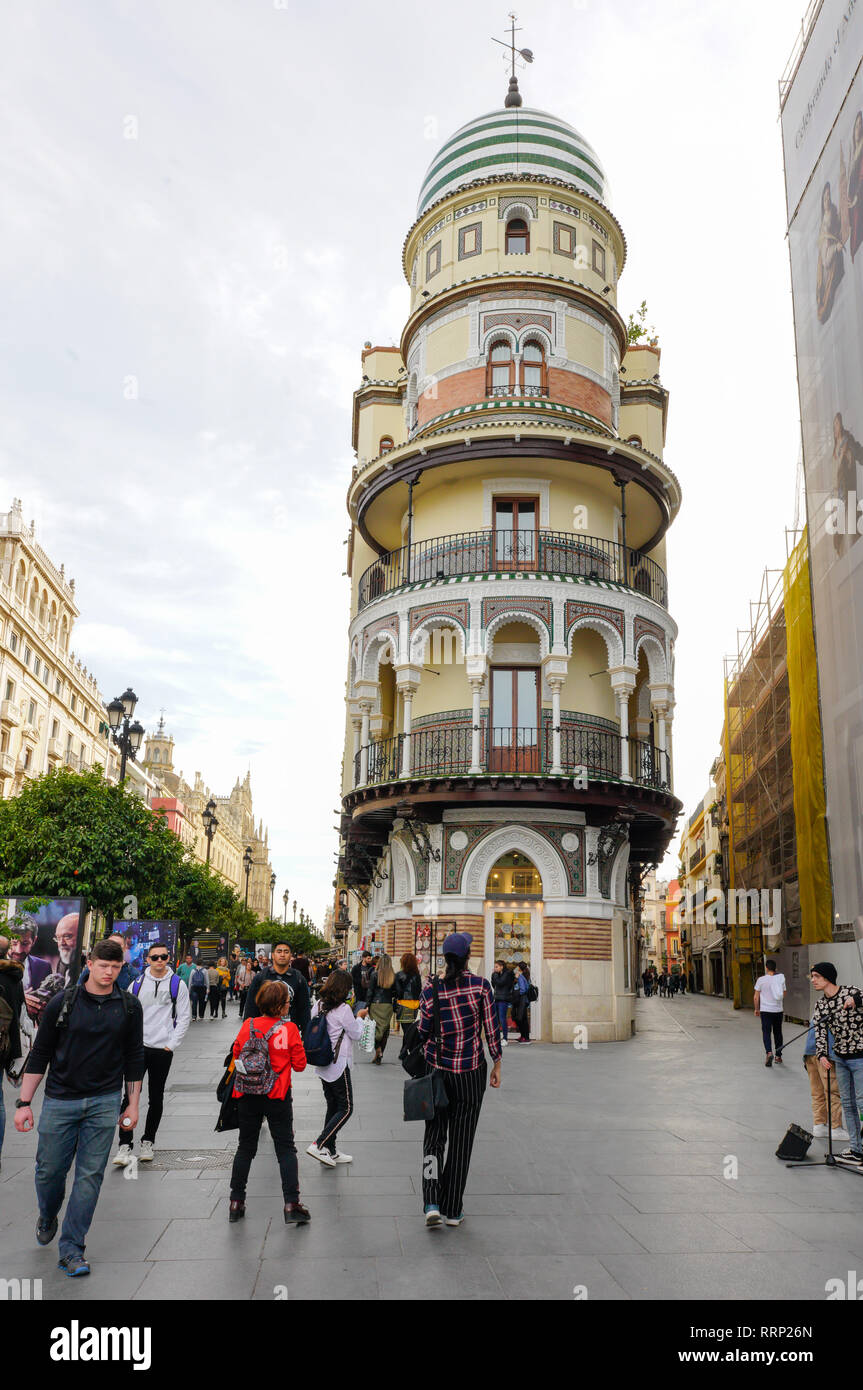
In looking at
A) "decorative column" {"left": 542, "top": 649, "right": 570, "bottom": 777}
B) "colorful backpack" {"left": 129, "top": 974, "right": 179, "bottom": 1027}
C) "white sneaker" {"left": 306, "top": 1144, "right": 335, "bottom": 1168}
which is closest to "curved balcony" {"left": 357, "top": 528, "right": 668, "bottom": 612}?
"decorative column" {"left": 542, "top": 649, "right": 570, "bottom": 777}

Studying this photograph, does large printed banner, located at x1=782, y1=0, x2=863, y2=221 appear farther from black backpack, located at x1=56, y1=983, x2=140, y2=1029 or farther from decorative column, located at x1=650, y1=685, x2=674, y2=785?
black backpack, located at x1=56, y1=983, x2=140, y2=1029

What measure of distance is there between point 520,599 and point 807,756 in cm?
764

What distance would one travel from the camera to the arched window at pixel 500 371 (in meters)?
25.6

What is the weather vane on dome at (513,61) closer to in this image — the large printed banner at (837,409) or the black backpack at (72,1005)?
the large printed banner at (837,409)

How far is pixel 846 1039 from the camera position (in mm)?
8828

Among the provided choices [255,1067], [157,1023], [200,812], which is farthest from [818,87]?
[200,812]

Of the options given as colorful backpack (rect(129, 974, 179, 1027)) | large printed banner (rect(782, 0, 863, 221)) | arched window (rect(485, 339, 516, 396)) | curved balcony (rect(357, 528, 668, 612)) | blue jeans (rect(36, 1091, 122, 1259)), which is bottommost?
blue jeans (rect(36, 1091, 122, 1259))

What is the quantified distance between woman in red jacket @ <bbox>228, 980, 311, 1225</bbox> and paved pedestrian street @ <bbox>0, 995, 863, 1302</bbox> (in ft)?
0.63

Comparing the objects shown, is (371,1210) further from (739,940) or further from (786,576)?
(739,940)

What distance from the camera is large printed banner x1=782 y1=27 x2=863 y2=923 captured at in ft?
55.2

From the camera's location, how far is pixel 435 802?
22078 mm

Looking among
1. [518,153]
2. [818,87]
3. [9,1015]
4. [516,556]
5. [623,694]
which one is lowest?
[9,1015]

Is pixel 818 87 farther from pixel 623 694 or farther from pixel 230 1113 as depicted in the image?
pixel 230 1113

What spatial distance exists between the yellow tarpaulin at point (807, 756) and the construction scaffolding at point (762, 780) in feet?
7.50
